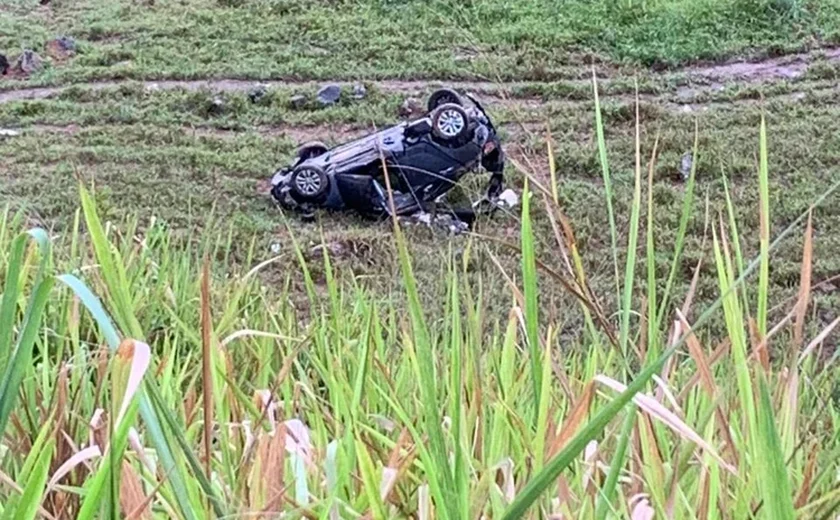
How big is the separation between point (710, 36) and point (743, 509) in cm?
644

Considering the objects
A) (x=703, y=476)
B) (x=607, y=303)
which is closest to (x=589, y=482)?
(x=703, y=476)

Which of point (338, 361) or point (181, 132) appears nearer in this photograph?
point (338, 361)

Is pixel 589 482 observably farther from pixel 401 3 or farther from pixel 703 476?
pixel 401 3

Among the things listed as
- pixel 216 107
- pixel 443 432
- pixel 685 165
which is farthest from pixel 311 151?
pixel 443 432

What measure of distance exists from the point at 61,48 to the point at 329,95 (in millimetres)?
2141

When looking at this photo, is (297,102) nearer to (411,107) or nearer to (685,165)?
(411,107)

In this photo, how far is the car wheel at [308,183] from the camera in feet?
15.1

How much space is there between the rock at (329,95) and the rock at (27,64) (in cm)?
191

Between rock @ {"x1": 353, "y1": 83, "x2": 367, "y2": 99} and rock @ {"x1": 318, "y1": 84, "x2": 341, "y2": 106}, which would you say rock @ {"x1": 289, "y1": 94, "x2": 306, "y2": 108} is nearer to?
rock @ {"x1": 318, "y1": 84, "x2": 341, "y2": 106}

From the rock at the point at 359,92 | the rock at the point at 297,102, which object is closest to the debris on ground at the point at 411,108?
the rock at the point at 359,92

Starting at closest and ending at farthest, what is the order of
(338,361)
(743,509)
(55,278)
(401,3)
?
(55,278)
(743,509)
(338,361)
(401,3)

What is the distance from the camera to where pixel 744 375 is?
74 centimetres

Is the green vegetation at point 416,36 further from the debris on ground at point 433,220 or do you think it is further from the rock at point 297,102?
the debris on ground at point 433,220

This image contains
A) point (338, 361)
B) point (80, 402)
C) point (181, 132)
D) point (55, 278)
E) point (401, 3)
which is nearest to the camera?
point (55, 278)
